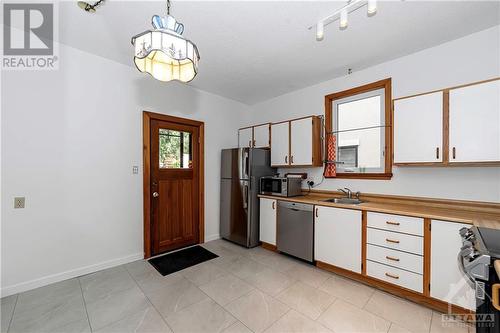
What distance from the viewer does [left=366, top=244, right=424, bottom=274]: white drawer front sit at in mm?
1956

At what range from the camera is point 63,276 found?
233 cm

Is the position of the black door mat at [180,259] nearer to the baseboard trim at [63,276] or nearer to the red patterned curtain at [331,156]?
the baseboard trim at [63,276]

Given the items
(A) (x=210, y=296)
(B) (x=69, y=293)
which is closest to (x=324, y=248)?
(A) (x=210, y=296)

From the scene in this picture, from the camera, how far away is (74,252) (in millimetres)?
2410

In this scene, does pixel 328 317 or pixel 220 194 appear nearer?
pixel 328 317

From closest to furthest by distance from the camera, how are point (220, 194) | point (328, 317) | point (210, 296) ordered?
point (328, 317) → point (210, 296) → point (220, 194)

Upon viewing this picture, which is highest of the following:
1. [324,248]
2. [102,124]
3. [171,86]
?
[171,86]

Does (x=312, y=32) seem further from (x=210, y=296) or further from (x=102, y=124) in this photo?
(x=210, y=296)

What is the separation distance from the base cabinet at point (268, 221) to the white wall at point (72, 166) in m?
1.82

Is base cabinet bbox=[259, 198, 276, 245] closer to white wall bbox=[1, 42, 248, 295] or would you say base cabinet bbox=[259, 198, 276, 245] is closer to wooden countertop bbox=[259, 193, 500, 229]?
wooden countertop bbox=[259, 193, 500, 229]

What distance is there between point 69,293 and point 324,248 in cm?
286

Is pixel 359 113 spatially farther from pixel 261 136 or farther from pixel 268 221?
pixel 268 221

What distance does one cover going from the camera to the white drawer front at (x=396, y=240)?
196 centimetres

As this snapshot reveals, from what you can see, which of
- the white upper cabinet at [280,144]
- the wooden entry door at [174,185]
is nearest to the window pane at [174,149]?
the wooden entry door at [174,185]
